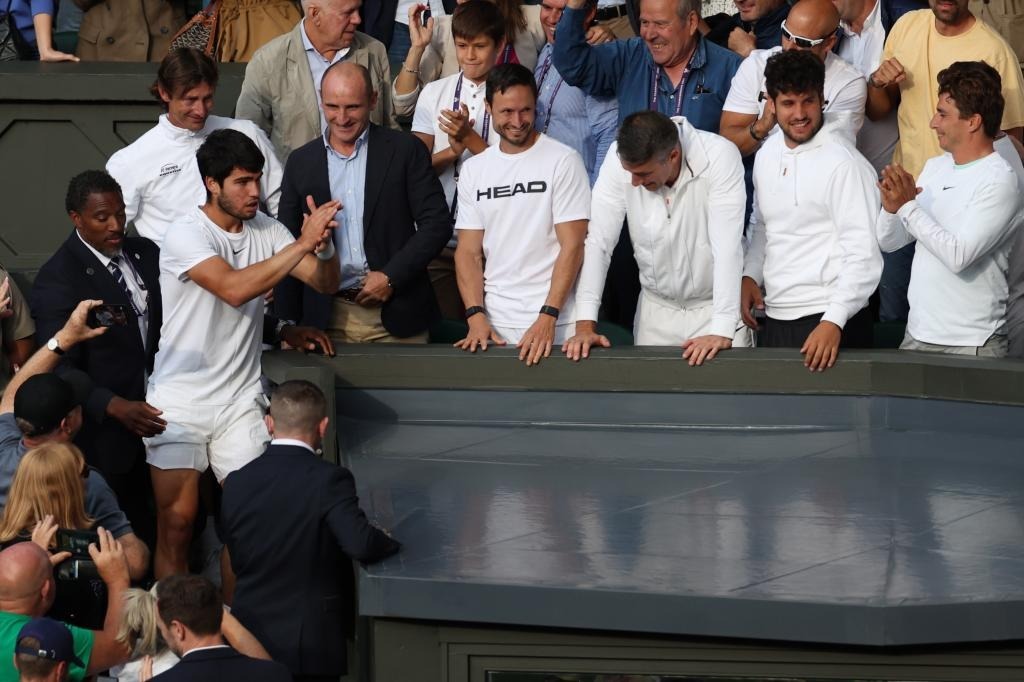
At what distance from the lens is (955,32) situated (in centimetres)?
821

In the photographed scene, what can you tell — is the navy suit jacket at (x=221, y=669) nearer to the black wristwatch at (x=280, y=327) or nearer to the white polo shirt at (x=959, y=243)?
the black wristwatch at (x=280, y=327)

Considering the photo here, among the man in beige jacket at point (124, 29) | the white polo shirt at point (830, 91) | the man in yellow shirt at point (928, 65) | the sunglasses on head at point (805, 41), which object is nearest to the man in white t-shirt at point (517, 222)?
the white polo shirt at point (830, 91)

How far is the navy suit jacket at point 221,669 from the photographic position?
5.18 metres

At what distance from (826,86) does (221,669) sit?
425 cm

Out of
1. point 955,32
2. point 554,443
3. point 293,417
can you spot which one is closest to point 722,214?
point 554,443

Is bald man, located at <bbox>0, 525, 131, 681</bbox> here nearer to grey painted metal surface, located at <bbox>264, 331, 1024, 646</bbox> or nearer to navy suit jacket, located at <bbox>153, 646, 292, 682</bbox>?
navy suit jacket, located at <bbox>153, 646, 292, 682</bbox>

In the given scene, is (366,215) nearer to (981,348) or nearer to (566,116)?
(566,116)

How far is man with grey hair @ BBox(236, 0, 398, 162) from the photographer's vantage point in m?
8.82

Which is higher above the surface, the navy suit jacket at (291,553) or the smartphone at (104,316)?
the smartphone at (104,316)

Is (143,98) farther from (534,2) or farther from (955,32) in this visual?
(955,32)

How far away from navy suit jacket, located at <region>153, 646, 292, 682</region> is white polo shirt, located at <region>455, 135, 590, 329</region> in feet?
9.46

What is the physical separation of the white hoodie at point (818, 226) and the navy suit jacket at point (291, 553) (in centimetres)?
242

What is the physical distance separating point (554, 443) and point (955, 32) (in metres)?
2.90

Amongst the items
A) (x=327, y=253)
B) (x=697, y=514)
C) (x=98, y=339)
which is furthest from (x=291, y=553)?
(x=98, y=339)
